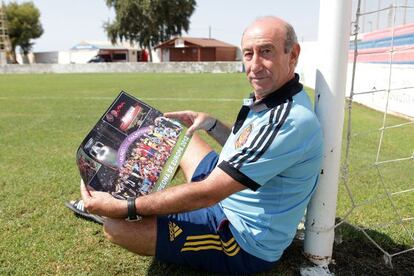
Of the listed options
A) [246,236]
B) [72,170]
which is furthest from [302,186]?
[72,170]

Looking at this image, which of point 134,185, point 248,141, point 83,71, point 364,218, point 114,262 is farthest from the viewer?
point 83,71

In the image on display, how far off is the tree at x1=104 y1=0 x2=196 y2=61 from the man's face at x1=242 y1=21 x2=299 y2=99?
49.5m

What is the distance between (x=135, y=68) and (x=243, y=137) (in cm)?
3051

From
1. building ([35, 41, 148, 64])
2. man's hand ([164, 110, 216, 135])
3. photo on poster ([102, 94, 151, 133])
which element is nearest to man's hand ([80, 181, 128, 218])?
photo on poster ([102, 94, 151, 133])

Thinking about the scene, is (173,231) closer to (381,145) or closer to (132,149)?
(132,149)

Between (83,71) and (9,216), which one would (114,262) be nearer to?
(9,216)

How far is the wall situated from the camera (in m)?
30.0

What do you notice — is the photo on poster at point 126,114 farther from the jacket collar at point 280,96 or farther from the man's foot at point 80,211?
the man's foot at point 80,211

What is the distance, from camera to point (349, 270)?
97.1 inches

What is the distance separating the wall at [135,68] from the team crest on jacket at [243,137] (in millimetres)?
27283

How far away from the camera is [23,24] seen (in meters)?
60.4

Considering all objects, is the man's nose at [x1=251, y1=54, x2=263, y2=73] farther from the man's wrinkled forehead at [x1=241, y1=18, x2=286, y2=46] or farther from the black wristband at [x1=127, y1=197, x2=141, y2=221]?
the black wristband at [x1=127, y1=197, x2=141, y2=221]

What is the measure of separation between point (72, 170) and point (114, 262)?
230 centimetres

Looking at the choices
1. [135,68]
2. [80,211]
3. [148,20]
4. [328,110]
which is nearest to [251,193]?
[328,110]
